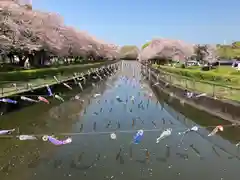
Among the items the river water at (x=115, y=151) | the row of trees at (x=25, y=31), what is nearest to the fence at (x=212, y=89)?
the river water at (x=115, y=151)

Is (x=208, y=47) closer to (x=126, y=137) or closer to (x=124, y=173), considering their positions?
(x=126, y=137)

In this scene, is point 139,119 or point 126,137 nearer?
point 126,137

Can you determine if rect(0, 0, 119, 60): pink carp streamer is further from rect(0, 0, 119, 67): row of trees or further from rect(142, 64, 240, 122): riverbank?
rect(142, 64, 240, 122): riverbank

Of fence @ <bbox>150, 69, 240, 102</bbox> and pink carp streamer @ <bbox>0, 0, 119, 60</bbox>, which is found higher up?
pink carp streamer @ <bbox>0, 0, 119, 60</bbox>

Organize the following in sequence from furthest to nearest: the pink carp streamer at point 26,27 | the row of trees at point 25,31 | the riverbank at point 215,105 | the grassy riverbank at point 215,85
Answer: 1. the pink carp streamer at point 26,27
2. the row of trees at point 25,31
3. the grassy riverbank at point 215,85
4. the riverbank at point 215,105

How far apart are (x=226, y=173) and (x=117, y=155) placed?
11.0 feet

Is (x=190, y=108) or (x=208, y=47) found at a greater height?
(x=208, y=47)

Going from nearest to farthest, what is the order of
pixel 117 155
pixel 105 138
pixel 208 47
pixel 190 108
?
pixel 117 155
pixel 105 138
pixel 190 108
pixel 208 47

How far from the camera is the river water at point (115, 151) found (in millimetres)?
9086

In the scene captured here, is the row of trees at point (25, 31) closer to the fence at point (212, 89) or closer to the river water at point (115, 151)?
the river water at point (115, 151)

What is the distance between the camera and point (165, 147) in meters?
11.6

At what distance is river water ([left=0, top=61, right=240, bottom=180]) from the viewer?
29.8 ft

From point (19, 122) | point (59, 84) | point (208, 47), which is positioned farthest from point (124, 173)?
point (208, 47)

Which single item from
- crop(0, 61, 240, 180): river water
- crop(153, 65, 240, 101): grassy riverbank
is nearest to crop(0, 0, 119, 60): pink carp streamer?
crop(0, 61, 240, 180): river water
